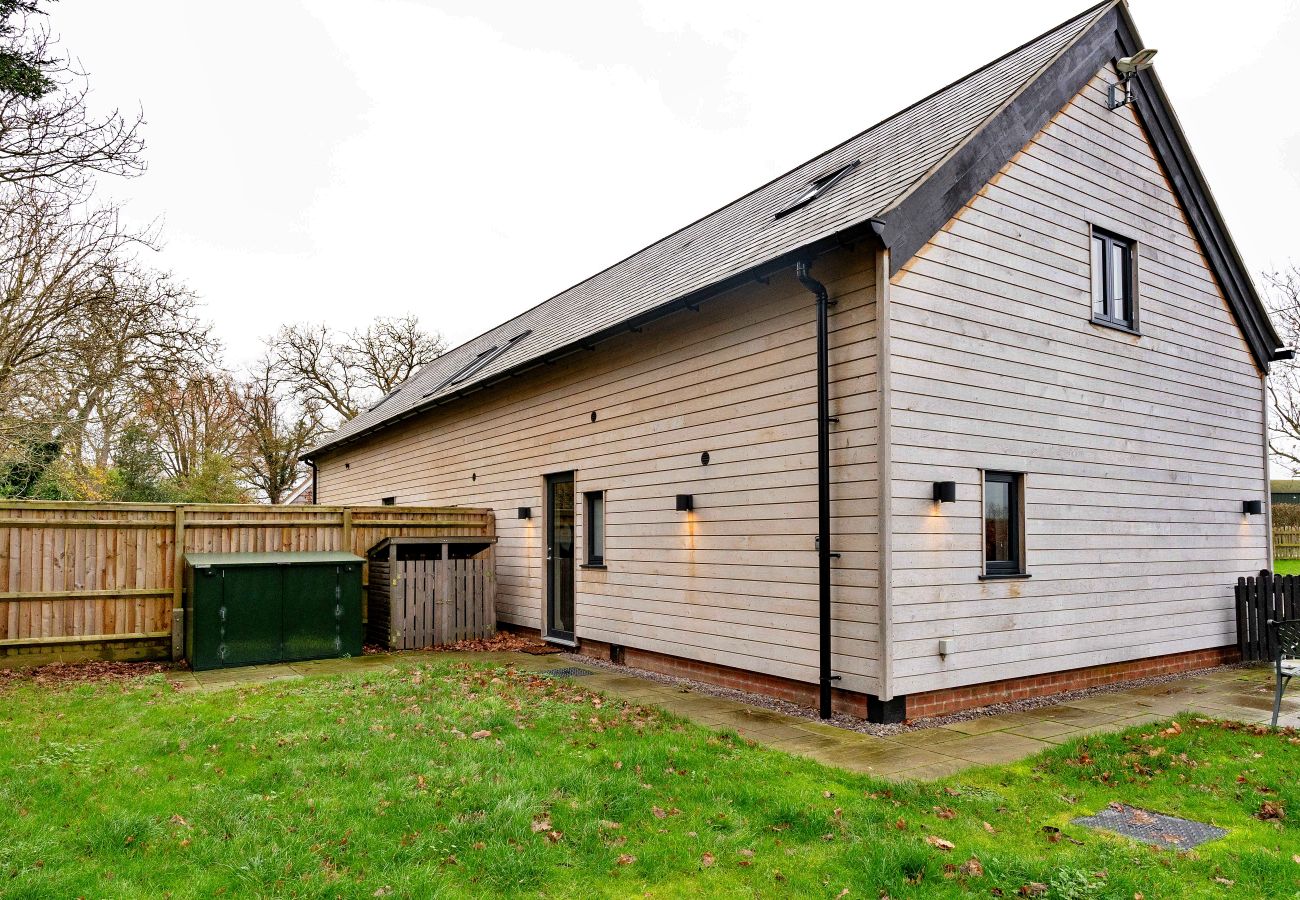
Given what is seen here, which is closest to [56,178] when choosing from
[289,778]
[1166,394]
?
[289,778]

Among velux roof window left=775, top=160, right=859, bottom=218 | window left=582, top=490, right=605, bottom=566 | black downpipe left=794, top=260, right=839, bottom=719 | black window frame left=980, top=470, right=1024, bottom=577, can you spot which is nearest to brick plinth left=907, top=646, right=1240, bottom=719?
black downpipe left=794, top=260, right=839, bottom=719

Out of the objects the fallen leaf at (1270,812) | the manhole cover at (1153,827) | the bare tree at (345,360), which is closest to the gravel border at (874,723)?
the manhole cover at (1153,827)

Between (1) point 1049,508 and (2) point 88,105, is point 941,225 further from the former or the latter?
(2) point 88,105

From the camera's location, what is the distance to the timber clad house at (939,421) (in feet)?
23.1

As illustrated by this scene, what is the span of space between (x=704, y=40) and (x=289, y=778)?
686 inches

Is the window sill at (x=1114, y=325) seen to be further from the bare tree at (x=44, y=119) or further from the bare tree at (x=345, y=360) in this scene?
the bare tree at (x=345, y=360)

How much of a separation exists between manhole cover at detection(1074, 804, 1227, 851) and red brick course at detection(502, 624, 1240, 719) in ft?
7.63

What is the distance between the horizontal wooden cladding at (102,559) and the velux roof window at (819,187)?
7.55 meters

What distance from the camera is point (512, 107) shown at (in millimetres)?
19562

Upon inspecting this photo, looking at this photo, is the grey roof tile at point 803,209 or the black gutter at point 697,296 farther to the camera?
the grey roof tile at point 803,209

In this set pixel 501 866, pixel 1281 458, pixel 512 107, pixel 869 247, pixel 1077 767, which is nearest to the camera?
pixel 501 866

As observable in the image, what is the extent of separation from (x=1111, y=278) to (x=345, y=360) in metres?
29.2

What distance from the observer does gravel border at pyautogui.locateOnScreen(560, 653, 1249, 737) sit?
6719mm

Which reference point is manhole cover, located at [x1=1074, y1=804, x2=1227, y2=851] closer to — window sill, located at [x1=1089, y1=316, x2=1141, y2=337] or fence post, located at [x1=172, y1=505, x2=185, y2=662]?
window sill, located at [x1=1089, y1=316, x2=1141, y2=337]
